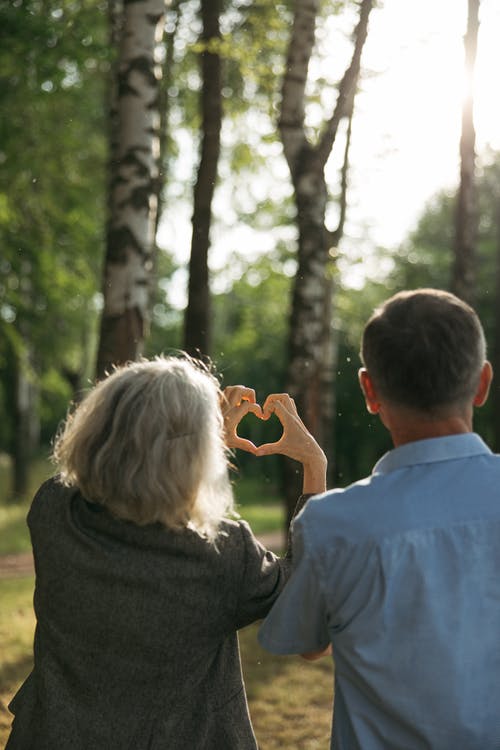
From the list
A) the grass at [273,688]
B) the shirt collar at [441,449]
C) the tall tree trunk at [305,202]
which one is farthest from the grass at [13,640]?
the shirt collar at [441,449]

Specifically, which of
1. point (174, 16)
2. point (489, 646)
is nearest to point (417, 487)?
point (489, 646)

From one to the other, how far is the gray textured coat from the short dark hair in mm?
685

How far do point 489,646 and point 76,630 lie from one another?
1.05m

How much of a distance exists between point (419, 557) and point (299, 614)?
12.1 inches

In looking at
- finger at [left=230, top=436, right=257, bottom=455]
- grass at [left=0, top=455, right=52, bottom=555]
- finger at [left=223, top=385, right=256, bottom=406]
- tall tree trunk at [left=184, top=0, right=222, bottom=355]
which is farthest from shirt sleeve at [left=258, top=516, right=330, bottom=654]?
grass at [left=0, top=455, right=52, bottom=555]

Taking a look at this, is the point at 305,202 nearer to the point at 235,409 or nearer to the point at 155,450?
the point at 235,409

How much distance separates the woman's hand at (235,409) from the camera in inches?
110

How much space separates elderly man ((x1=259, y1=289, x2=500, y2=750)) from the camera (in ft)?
6.25

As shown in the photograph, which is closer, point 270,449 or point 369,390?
point 369,390

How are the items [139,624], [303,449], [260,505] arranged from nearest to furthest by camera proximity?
[139,624], [303,449], [260,505]

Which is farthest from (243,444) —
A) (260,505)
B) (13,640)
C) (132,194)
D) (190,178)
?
(260,505)

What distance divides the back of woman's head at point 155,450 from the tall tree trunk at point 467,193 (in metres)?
9.50

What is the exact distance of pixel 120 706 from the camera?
2430 millimetres

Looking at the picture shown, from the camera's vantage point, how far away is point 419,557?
1.90m
